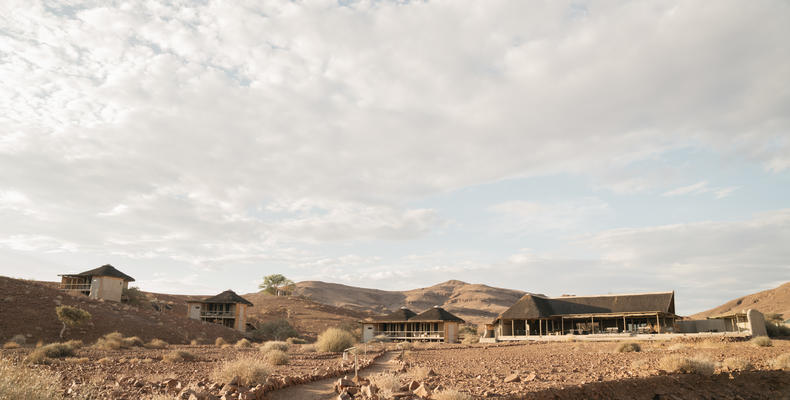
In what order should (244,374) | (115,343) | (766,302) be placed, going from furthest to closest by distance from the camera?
1. (766,302)
2. (115,343)
3. (244,374)

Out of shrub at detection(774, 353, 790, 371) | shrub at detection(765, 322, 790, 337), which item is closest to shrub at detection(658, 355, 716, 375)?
shrub at detection(774, 353, 790, 371)

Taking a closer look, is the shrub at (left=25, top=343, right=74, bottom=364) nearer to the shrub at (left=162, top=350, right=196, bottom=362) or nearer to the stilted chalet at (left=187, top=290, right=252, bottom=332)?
the shrub at (left=162, top=350, right=196, bottom=362)

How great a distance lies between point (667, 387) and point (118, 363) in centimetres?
1693

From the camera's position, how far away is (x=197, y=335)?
3328 cm

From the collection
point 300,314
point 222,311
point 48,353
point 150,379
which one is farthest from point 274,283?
point 150,379

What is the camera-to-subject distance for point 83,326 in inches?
1075

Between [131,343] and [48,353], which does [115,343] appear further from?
[48,353]

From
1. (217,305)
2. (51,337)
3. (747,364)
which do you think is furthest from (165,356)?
(217,305)

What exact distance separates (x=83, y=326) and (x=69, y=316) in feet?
6.98

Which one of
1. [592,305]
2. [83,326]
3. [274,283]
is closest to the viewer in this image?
[83,326]

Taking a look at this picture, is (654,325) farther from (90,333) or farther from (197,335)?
(90,333)

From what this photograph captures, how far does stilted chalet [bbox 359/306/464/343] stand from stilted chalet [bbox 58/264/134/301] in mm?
22883

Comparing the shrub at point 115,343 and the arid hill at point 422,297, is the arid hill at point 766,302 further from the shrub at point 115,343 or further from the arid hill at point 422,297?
the shrub at point 115,343

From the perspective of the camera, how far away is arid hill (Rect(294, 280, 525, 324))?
304 feet
